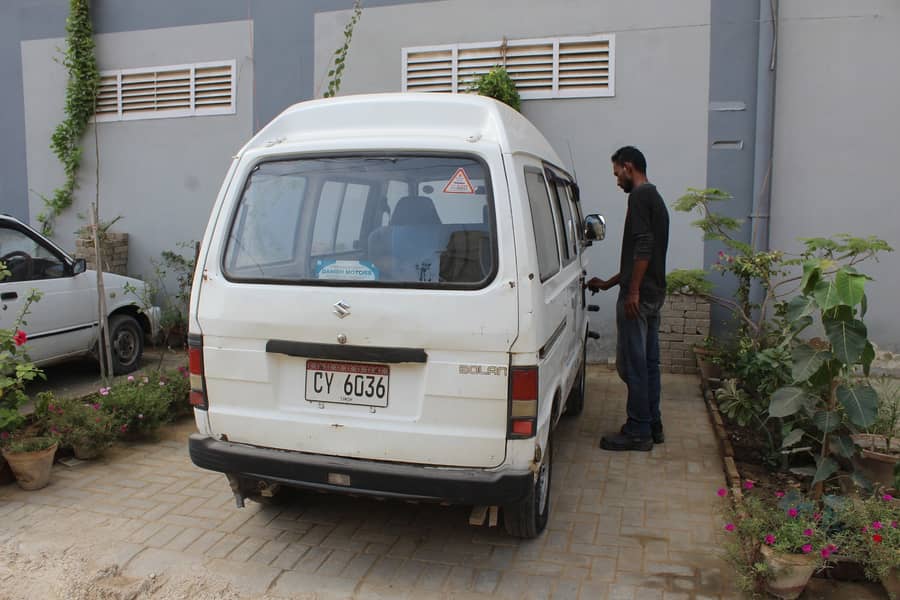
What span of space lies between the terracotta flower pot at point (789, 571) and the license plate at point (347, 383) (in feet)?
6.15

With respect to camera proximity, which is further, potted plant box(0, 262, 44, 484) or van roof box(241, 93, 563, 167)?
potted plant box(0, 262, 44, 484)

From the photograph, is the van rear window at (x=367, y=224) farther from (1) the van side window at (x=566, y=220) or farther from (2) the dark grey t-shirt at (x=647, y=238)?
(2) the dark grey t-shirt at (x=647, y=238)

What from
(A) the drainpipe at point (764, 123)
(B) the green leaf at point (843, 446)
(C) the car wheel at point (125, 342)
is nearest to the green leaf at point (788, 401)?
(B) the green leaf at point (843, 446)

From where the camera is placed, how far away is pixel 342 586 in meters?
3.40

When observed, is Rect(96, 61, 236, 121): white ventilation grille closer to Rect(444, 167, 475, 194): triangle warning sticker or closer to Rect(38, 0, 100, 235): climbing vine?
Rect(38, 0, 100, 235): climbing vine

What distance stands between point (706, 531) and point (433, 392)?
6.16 feet

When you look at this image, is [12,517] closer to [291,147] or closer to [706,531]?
[291,147]

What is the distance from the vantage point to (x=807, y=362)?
3.74 metres

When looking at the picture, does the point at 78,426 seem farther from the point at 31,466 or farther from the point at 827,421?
the point at 827,421

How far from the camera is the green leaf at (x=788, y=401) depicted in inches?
150

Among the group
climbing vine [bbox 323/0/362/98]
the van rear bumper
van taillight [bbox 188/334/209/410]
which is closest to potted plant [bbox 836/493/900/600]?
the van rear bumper

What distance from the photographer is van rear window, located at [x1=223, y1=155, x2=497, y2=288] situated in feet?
10.8

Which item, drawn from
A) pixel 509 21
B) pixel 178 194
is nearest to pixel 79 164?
pixel 178 194

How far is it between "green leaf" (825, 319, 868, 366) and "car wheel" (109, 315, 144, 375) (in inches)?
251
